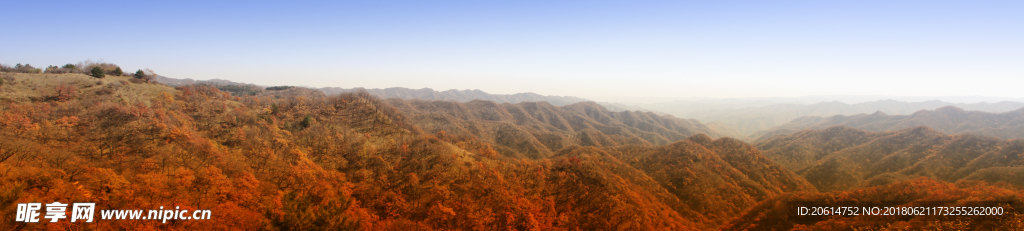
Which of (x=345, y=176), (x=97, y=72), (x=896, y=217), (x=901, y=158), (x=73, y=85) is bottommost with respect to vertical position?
(x=901, y=158)

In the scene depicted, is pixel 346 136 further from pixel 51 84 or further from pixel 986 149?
pixel 986 149

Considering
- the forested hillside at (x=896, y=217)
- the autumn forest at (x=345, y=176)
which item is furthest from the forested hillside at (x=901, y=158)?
the forested hillside at (x=896, y=217)

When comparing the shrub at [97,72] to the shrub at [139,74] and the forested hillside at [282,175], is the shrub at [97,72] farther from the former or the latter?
the shrub at [139,74]

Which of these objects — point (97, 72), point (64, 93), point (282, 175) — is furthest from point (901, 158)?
point (97, 72)

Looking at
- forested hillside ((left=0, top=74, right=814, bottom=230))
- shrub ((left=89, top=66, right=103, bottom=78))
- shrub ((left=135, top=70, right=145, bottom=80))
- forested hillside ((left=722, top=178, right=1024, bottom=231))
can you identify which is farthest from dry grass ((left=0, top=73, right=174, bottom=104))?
forested hillside ((left=722, top=178, right=1024, bottom=231))

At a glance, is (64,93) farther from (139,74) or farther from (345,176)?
(345,176)

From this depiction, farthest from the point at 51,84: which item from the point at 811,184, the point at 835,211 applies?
the point at 811,184
